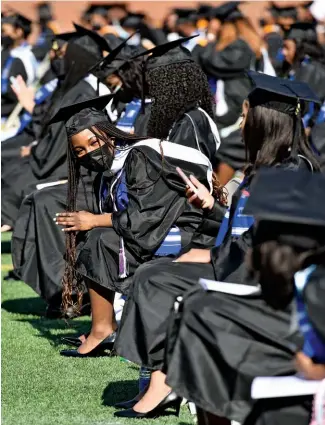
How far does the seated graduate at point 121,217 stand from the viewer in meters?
6.19

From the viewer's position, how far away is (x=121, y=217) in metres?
6.32

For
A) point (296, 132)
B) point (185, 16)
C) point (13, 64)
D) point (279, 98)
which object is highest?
point (279, 98)

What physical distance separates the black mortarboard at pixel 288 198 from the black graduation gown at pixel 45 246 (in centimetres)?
424

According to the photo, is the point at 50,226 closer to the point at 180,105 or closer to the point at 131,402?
the point at 180,105

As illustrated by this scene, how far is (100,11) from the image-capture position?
80.4 feet

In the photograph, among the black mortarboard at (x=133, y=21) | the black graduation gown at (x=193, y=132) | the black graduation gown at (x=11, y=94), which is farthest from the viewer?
the black mortarboard at (x=133, y=21)

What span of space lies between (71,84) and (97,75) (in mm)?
750

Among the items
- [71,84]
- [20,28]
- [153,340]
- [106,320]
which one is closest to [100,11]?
[20,28]

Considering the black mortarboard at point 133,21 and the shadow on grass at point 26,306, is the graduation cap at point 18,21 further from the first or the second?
the shadow on grass at point 26,306

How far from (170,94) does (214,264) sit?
1851 millimetres

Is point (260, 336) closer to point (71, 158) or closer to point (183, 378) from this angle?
point (183, 378)

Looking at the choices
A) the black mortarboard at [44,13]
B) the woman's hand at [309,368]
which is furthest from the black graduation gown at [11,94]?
the black mortarboard at [44,13]

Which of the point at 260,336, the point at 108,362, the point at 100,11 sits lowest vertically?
the point at 100,11

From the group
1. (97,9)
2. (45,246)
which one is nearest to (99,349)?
(45,246)
